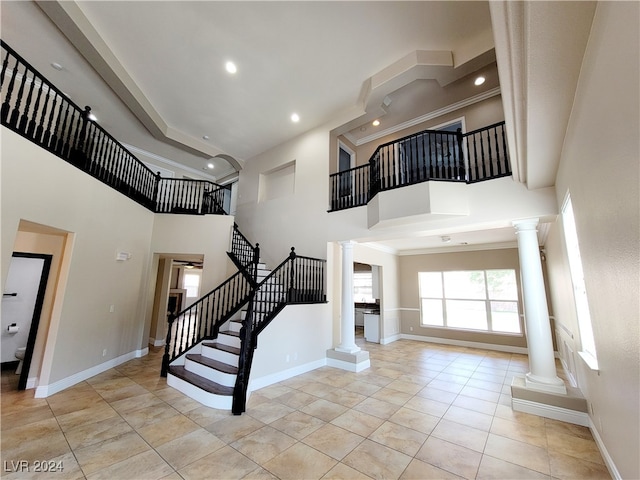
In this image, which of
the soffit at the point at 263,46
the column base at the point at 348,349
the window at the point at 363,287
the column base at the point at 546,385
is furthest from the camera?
the window at the point at 363,287

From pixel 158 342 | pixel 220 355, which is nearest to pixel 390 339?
pixel 220 355

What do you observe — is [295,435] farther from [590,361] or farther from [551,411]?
[551,411]

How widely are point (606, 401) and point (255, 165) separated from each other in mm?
8642

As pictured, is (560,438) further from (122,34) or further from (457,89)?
(122,34)

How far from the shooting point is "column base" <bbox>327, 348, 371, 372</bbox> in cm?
527

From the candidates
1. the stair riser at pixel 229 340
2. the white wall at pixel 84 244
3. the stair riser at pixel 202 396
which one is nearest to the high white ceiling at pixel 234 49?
the white wall at pixel 84 244

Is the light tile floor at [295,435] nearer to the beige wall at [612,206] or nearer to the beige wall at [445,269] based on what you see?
the beige wall at [612,206]

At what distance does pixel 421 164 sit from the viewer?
609 cm

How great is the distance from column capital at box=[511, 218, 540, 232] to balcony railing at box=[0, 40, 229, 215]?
Result: 263 inches

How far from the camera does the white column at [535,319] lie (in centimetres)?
359

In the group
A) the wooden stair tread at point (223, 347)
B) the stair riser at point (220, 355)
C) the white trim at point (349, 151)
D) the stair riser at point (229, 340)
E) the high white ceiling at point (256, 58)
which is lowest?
the stair riser at point (220, 355)

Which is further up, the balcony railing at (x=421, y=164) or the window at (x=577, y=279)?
the balcony railing at (x=421, y=164)

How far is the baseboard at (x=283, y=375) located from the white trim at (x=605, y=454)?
4038 millimetres

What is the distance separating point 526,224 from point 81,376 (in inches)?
304
